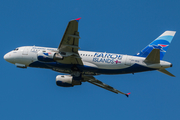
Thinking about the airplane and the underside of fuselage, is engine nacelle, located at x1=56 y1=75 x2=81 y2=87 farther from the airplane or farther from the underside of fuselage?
the underside of fuselage

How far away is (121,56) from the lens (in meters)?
39.1

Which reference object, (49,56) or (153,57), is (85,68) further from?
(153,57)

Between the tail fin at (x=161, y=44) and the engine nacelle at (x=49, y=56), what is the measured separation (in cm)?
1079

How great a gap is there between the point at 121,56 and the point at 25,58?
13637 millimetres

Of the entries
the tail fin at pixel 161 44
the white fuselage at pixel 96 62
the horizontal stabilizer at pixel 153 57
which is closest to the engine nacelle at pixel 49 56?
the white fuselage at pixel 96 62

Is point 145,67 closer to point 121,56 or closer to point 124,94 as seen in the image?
point 121,56

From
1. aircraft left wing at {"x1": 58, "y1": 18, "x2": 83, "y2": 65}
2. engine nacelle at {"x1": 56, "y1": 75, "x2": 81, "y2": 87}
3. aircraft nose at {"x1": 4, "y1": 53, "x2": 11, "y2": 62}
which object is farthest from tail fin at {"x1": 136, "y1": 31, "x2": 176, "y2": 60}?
aircraft nose at {"x1": 4, "y1": 53, "x2": 11, "y2": 62}

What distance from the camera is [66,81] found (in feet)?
142

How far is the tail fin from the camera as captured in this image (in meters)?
39.6

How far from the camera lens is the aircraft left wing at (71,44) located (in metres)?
33.9

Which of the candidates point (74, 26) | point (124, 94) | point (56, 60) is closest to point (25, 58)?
point (56, 60)

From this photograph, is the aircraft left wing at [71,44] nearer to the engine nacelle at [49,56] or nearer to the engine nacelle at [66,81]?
the engine nacelle at [49,56]

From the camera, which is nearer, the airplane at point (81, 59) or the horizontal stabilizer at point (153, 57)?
the horizontal stabilizer at point (153, 57)

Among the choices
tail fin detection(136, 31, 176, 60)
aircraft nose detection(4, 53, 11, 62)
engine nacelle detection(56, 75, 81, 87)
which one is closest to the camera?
tail fin detection(136, 31, 176, 60)
